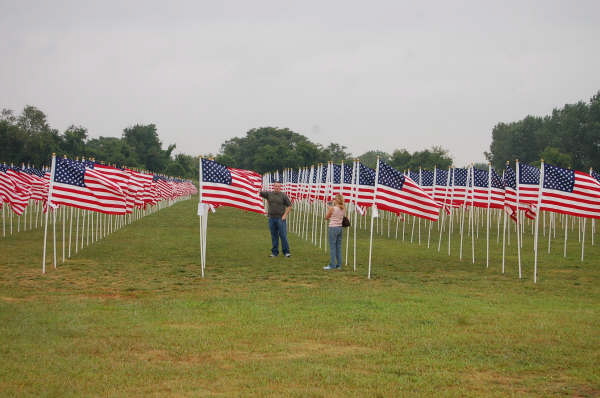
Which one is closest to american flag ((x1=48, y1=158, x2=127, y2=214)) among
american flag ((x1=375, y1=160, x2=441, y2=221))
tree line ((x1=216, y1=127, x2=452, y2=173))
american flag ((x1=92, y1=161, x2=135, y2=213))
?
american flag ((x1=92, y1=161, x2=135, y2=213))

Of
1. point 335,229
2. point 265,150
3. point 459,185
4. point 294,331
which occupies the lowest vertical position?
point 294,331

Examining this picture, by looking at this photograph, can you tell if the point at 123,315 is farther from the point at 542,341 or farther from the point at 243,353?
the point at 542,341

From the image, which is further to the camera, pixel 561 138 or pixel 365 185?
pixel 561 138

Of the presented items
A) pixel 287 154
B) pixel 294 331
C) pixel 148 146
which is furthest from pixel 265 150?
pixel 294 331

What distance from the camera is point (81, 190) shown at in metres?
18.0

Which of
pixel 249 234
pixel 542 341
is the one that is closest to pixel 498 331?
pixel 542 341

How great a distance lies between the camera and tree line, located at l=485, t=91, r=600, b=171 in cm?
9162

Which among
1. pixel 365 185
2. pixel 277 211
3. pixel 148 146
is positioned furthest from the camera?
pixel 148 146

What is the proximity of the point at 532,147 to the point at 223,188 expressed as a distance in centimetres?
10135

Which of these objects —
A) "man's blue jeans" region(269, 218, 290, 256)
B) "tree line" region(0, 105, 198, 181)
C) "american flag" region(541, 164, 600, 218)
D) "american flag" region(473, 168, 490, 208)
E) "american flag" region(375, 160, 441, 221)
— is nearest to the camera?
"american flag" region(541, 164, 600, 218)

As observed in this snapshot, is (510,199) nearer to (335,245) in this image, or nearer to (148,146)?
(335,245)

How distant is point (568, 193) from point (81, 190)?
1280 cm

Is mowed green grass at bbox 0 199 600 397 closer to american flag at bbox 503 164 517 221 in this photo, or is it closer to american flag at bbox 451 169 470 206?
american flag at bbox 503 164 517 221

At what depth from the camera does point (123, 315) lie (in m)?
10.8
